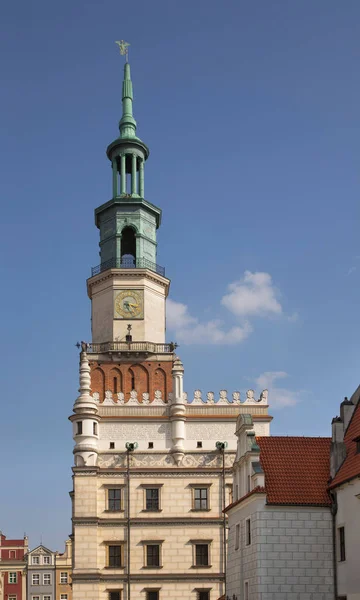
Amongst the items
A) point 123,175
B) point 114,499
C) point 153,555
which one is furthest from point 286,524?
point 123,175

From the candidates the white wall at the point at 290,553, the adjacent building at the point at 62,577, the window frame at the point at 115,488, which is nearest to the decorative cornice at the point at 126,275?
the window frame at the point at 115,488

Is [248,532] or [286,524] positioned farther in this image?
[248,532]

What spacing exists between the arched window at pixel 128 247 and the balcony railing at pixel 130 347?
6.28 meters

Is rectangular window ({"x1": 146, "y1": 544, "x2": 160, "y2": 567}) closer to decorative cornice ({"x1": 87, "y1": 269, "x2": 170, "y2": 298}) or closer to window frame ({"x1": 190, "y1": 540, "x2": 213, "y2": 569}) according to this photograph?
window frame ({"x1": 190, "y1": 540, "x2": 213, "y2": 569})

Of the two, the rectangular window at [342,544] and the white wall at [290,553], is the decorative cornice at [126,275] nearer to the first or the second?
the white wall at [290,553]

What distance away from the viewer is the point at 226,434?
6512cm

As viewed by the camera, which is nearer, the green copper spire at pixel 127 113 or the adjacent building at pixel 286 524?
the adjacent building at pixel 286 524

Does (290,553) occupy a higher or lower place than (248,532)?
lower

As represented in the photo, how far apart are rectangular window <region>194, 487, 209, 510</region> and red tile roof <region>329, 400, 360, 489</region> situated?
24.1m

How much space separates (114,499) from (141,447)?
13.3 feet

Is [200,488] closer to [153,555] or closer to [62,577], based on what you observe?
[153,555]

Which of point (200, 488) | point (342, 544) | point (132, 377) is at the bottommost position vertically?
point (342, 544)

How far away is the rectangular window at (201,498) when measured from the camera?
62906 mm

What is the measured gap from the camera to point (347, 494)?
37.4m
